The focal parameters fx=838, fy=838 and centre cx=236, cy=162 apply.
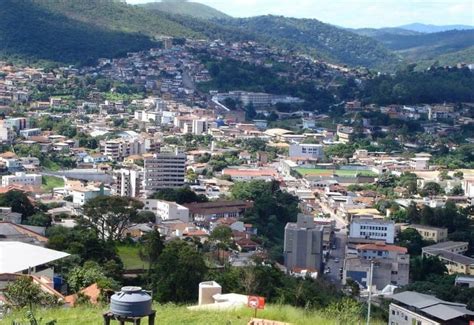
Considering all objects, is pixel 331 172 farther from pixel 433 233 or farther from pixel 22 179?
pixel 22 179

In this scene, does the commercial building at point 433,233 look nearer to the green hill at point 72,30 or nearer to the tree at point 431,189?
the tree at point 431,189

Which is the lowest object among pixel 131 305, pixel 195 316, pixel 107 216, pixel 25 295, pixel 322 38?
pixel 107 216

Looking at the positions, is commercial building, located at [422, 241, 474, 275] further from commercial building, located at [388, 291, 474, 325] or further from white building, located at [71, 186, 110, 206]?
white building, located at [71, 186, 110, 206]

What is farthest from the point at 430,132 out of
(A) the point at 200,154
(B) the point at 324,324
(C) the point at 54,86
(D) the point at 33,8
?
(B) the point at 324,324

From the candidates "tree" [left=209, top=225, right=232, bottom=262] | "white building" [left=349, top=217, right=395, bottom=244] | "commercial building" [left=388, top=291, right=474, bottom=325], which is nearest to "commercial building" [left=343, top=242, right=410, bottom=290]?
"white building" [left=349, top=217, right=395, bottom=244]

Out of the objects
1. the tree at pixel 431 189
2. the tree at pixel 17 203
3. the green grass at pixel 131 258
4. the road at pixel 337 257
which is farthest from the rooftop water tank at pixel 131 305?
the tree at pixel 431 189

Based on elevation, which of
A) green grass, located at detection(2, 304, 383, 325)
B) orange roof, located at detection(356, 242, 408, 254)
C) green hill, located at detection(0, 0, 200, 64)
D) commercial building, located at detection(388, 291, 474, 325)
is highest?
green hill, located at detection(0, 0, 200, 64)

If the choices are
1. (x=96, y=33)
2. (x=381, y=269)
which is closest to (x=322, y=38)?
(x=96, y=33)
